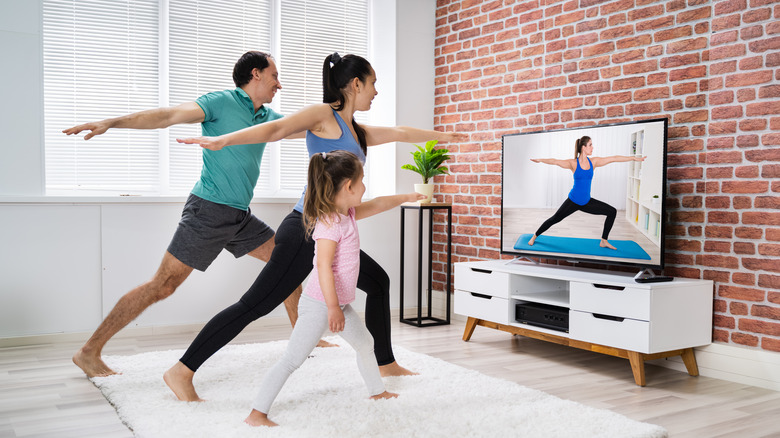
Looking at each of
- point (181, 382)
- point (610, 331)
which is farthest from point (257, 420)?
point (610, 331)

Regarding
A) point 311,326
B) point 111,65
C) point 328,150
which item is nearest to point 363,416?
point 311,326

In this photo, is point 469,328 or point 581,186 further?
point 469,328

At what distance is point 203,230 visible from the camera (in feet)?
9.20

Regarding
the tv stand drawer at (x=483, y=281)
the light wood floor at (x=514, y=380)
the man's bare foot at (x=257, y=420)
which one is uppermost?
the tv stand drawer at (x=483, y=281)

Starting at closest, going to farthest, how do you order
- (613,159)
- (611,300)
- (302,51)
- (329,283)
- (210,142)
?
(210,142) < (329,283) < (611,300) < (613,159) < (302,51)

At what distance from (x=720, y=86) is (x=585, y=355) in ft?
4.96

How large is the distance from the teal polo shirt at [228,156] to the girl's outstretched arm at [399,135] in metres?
0.60

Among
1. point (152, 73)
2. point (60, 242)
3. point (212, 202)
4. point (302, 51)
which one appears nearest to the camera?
point (212, 202)

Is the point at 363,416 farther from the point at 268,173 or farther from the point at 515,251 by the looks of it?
the point at 268,173

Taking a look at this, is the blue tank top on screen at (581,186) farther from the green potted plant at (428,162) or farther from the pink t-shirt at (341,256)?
the pink t-shirt at (341,256)

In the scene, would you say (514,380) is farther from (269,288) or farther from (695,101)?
(695,101)

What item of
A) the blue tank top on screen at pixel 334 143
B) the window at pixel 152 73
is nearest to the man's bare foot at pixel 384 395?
the blue tank top on screen at pixel 334 143

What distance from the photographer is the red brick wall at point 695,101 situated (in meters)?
2.83

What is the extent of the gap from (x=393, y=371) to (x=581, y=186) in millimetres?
1395
